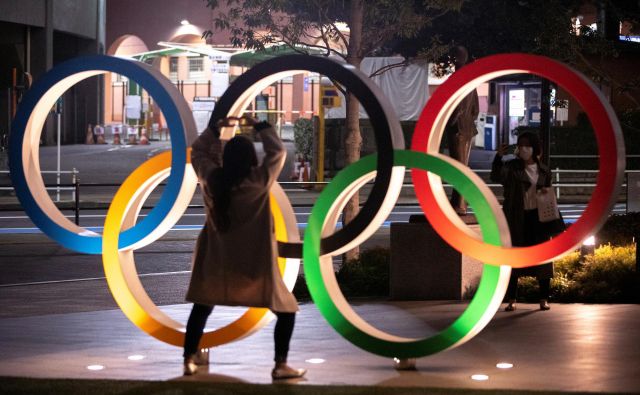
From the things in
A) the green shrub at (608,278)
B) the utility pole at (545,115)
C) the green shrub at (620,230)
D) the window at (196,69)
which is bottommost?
the green shrub at (608,278)

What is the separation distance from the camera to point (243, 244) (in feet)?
28.9

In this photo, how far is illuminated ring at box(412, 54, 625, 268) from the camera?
8766 mm

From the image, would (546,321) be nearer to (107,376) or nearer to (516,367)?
(516,367)

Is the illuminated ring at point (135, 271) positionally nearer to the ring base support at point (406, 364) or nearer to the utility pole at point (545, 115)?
the ring base support at point (406, 364)

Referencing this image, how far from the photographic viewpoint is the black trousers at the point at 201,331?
8.91 m

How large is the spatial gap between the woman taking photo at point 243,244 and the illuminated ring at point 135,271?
0.65 m

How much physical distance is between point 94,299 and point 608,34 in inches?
641

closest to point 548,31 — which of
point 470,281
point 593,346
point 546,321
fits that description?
point 470,281

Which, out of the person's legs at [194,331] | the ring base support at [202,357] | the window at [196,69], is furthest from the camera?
the window at [196,69]

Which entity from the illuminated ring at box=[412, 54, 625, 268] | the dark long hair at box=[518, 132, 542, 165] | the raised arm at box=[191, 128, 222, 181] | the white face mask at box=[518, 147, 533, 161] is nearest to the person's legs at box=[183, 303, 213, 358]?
the raised arm at box=[191, 128, 222, 181]

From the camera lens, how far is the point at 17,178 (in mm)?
10312

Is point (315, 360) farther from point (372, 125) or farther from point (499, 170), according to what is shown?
point (499, 170)

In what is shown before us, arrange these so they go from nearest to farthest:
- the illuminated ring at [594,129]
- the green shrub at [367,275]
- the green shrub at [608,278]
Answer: the illuminated ring at [594,129], the green shrub at [608,278], the green shrub at [367,275]

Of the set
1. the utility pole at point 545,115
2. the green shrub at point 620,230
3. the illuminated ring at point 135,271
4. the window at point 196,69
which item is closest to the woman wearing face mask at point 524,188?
the illuminated ring at point 135,271
